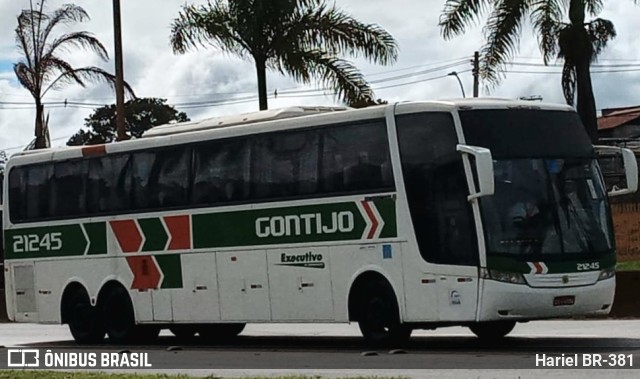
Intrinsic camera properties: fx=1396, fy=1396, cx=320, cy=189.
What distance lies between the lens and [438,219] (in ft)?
60.0

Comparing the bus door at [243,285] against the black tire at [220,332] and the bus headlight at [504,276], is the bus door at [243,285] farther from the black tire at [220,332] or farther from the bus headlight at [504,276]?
the bus headlight at [504,276]

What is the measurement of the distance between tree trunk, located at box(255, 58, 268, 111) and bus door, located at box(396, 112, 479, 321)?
12641mm

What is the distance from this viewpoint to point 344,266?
770 inches

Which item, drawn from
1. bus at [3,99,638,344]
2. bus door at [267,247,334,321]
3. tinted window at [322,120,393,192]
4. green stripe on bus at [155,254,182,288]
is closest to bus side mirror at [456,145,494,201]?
bus at [3,99,638,344]

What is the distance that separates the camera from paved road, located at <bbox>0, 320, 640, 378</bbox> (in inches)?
611

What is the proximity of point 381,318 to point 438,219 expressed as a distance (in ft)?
5.70

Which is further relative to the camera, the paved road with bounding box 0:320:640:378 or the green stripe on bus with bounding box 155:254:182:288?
the green stripe on bus with bounding box 155:254:182:288

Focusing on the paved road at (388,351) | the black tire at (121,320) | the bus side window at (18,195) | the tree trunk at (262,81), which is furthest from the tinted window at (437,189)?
the tree trunk at (262,81)

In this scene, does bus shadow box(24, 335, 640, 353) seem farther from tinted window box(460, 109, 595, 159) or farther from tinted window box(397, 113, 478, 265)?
tinted window box(460, 109, 595, 159)

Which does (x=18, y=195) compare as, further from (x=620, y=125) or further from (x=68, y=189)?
(x=620, y=125)

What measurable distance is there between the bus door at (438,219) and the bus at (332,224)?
0.08 ft

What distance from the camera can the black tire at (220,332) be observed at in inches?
936

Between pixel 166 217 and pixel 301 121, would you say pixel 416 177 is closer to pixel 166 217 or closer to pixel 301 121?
pixel 301 121

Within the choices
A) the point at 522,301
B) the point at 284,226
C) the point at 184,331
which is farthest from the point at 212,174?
the point at 522,301
